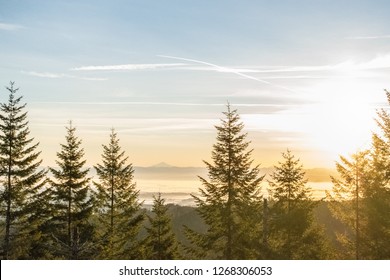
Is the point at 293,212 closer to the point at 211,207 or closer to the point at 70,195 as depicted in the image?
the point at 211,207

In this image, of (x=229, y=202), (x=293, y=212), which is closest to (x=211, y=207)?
(x=229, y=202)

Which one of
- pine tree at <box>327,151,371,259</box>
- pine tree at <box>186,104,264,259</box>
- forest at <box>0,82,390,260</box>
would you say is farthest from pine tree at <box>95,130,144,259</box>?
pine tree at <box>327,151,371,259</box>

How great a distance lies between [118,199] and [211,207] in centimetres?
995

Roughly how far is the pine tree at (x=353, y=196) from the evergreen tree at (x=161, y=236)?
13.3 metres

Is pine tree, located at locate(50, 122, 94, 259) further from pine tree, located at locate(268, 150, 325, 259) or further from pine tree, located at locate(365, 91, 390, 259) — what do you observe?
pine tree, located at locate(365, 91, 390, 259)

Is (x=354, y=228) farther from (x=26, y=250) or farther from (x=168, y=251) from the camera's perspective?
(x=26, y=250)

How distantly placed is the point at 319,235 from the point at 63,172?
19.2m

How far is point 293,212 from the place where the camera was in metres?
32.1

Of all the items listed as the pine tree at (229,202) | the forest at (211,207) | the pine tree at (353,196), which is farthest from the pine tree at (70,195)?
the pine tree at (353,196)

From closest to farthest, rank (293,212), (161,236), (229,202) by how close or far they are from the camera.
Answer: (229,202) < (293,212) < (161,236)

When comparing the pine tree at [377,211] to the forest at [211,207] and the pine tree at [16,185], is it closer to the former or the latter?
the forest at [211,207]

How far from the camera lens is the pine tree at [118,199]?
33438 mm

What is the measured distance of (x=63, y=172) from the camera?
33312mm
